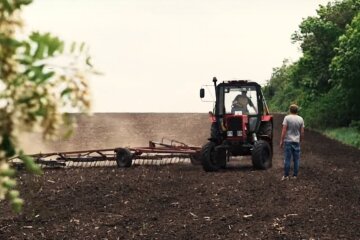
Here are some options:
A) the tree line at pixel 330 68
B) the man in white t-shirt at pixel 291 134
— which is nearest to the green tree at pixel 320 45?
the tree line at pixel 330 68

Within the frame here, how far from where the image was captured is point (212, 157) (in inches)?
713

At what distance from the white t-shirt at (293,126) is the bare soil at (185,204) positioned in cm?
104

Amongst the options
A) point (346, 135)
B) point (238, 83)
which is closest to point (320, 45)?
point (346, 135)

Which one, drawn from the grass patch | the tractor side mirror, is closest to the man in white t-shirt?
the tractor side mirror

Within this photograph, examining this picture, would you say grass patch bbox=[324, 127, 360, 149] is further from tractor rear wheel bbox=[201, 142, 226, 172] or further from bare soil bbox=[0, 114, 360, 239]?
tractor rear wheel bbox=[201, 142, 226, 172]

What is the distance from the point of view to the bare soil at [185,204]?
10.6 metres

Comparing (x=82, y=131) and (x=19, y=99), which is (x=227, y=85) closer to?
(x=19, y=99)

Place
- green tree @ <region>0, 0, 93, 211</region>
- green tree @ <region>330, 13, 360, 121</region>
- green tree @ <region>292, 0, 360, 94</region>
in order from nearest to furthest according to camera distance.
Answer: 1. green tree @ <region>0, 0, 93, 211</region>
2. green tree @ <region>330, 13, 360, 121</region>
3. green tree @ <region>292, 0, 360, 94</region>

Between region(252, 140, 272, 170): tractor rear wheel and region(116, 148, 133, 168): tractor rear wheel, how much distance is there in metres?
4.09

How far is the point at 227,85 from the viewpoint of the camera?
1869cm

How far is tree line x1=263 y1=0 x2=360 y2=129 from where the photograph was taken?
118 feet

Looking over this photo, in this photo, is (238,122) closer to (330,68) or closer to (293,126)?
(293,126)

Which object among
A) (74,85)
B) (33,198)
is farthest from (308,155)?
(74,85)

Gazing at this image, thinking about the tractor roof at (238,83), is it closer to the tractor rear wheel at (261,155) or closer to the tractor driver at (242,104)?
the tractor driver at (242,104)
